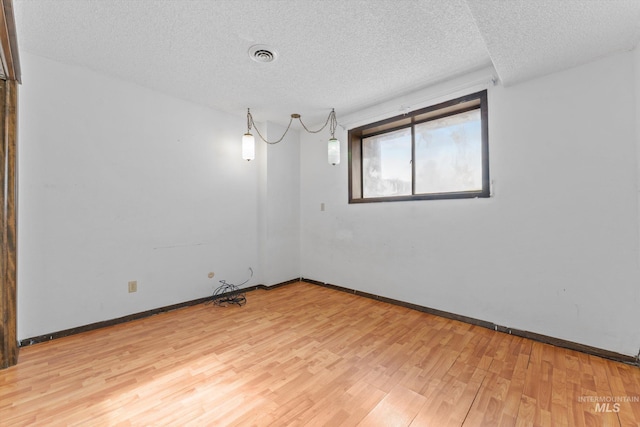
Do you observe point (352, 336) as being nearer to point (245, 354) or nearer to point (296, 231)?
point (245, 354)

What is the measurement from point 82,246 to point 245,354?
185 centimetres

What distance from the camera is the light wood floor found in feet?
4.50

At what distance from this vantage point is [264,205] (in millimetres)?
3822

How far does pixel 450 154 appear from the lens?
2.86 metres

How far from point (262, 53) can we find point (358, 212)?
6.99 feet

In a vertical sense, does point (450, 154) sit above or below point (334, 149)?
below

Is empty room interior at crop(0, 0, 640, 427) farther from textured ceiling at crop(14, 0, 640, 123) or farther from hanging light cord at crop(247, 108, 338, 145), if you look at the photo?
hanging light cord at crop(247, 108, 338, 145)

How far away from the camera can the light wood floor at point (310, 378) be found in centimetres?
137

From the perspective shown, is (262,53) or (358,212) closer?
(262,53)
